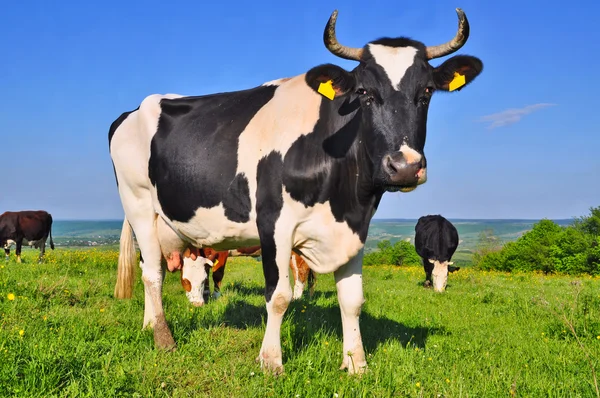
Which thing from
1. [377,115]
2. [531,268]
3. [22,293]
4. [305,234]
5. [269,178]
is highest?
[377,115]

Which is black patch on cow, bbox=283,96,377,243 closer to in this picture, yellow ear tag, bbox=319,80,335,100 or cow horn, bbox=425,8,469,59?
yellow ear tag, bbox=319,80,335,100

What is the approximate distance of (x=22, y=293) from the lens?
265 inches

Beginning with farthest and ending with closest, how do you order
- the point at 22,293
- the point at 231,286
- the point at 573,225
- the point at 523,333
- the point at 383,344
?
the point at 573,225, the point at 231,286, the point at 523,333, the point at 22,293, the point at 383,344

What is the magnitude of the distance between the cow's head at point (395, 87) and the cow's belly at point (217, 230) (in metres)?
1.53

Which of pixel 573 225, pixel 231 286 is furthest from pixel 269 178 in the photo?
pixel 573 225

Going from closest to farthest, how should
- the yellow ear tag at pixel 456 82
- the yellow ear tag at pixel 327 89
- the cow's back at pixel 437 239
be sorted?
the yellow ear tag at pixel 327 89
the yellow ear tag at pixel 456 82
the cow's back at pixel 437 239

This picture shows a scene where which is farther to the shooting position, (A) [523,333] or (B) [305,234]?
(A) [523,333]

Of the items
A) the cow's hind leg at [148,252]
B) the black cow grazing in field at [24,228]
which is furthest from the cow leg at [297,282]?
the black cow grazing in field at [24,228]

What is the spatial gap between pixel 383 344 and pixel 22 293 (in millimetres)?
4878

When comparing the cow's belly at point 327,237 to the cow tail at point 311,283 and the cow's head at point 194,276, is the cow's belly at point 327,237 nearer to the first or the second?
the cow's head at point 194,276

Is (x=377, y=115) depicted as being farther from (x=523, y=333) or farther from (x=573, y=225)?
(x=573, y=225)

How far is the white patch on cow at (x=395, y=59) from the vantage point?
4.14 metres

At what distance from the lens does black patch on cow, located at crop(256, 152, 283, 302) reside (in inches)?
182

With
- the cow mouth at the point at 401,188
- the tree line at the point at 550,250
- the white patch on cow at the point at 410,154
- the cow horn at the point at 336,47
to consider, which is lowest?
the tree line at the point at 550,250
